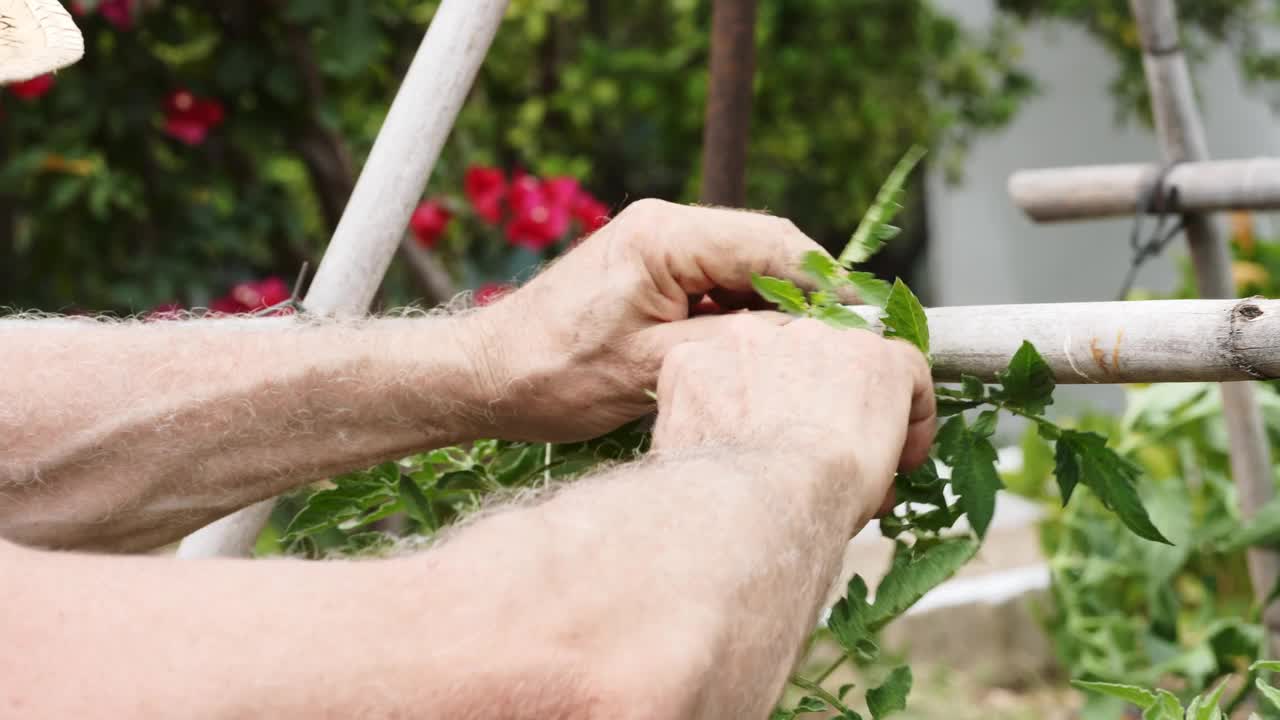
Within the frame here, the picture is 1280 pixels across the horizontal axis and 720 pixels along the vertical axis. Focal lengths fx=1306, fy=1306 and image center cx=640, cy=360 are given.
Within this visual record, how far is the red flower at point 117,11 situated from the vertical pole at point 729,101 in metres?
1.49

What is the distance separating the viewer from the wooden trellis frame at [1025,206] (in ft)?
2.67

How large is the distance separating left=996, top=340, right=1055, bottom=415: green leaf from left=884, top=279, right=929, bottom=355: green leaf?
0.06m

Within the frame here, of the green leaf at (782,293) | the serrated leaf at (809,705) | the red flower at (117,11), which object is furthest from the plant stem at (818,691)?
the red flower at (117,11)

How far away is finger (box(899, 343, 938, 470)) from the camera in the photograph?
857 millimetres

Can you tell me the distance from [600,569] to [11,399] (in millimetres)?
652

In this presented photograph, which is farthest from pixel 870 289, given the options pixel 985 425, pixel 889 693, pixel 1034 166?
pixel 1034 166

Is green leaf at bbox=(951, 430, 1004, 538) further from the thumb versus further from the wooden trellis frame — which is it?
the thumb

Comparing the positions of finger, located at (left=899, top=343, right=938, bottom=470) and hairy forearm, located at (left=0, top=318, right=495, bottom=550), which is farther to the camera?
hairy forearm, located at (left=0, top=318, right=495, bottom=550)

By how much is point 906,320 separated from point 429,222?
7.08 ft

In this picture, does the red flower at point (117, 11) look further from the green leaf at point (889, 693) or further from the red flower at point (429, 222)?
the green leaf at point (889, 693)

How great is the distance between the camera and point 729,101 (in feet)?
4.57

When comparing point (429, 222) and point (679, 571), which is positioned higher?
point (679, 571)

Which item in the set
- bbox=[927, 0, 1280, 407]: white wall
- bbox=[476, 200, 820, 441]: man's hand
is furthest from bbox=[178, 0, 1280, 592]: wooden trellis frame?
bbox=[927, 0, 1280, 407]: white wall

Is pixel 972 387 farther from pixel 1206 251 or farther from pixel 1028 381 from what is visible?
pixel 1206 251
